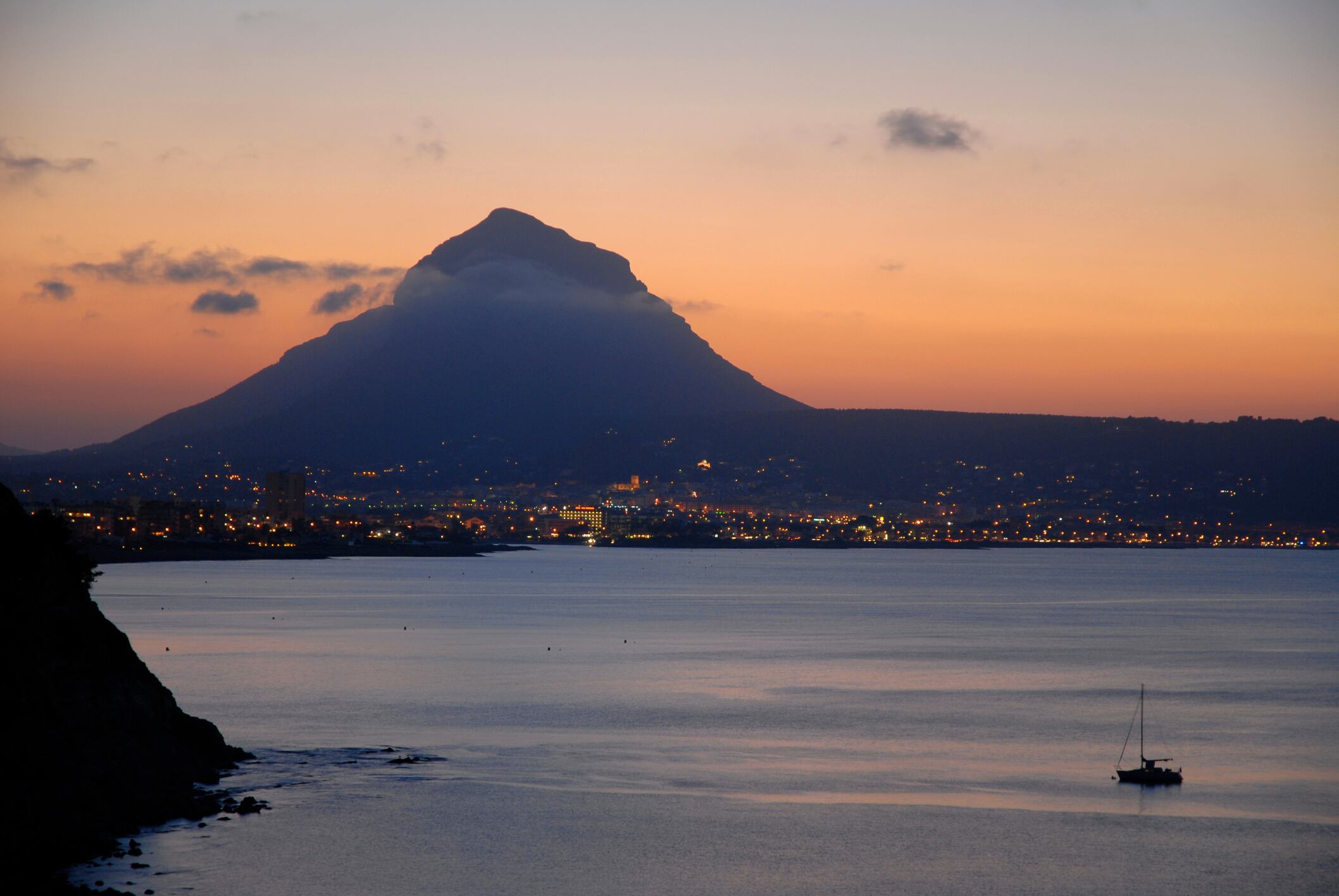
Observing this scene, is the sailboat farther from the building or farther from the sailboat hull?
the building

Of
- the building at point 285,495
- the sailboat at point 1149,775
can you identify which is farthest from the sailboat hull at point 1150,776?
the building at point 285,495

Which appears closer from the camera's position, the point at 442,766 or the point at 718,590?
the point at 442,766

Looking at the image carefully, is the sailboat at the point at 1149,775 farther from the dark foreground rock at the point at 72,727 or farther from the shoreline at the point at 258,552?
the shoreline at the point at 258,552

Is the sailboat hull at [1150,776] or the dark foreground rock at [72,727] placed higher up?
the dark foreground rock at [72,727]

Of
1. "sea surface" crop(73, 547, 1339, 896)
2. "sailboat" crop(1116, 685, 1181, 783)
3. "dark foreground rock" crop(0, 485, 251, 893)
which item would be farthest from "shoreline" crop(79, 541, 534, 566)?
"sailboat" crop(1116, 685, 1181, 783)

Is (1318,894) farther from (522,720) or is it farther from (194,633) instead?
(194,633)

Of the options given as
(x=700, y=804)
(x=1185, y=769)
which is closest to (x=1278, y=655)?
(x=1185, y=769)

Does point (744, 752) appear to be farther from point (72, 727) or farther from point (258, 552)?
point (258, 552)
